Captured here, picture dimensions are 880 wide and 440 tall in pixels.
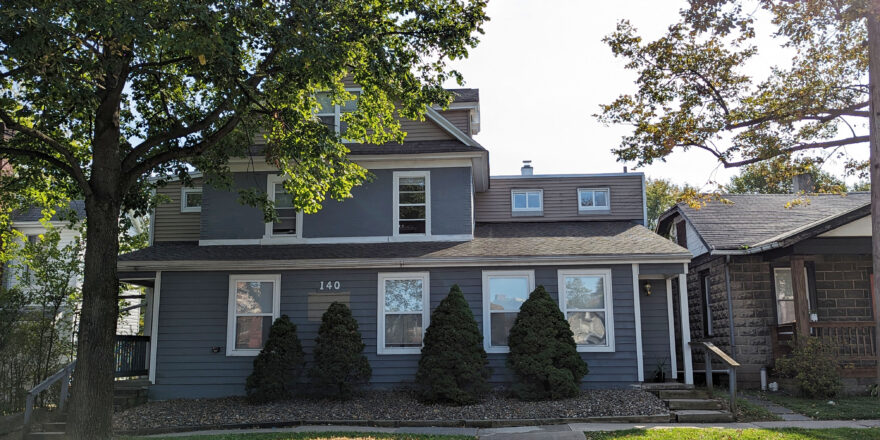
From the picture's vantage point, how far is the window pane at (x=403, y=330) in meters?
14.5

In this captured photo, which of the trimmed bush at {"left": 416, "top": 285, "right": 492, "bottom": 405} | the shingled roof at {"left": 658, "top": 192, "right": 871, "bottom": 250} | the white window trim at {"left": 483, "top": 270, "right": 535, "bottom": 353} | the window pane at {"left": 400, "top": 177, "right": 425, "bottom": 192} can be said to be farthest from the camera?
the shingled roof at {"left": 658, "top": 192, "right": 871, "bottom": 250}

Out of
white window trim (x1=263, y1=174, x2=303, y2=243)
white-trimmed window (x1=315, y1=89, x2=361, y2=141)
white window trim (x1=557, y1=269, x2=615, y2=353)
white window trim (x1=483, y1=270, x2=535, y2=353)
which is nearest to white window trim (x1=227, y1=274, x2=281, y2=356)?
white window trim (x1=263, y1=174, x2=303, y2=243)

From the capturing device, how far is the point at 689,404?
39.6 feet

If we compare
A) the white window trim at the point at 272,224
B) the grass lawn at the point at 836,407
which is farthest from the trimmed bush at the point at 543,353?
the white window trim at the point at 272,224

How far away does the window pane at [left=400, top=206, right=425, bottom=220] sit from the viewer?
51.0ft

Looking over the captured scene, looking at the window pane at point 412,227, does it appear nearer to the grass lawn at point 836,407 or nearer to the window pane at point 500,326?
the window pane at point 500,326

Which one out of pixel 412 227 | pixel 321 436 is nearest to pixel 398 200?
pixel 412 227

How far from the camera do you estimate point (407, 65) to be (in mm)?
12289

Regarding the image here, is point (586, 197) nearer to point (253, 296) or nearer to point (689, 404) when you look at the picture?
point (689, 404)

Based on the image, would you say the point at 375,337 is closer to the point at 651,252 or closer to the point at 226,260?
the point at 226,260

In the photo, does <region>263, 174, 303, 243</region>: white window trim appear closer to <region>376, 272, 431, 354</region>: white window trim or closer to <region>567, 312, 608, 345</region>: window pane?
<region>376, 272, 431, 354</region>: white window trim

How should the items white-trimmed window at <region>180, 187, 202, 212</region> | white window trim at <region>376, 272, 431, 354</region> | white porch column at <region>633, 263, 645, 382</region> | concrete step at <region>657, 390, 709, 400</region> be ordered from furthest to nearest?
white-trimmed window at <region>180, 187, 202, 212</region> → white window trim at <region>376, 272, 431, 354</region> → white porch column at <region>633, 263, 645, 382</region> → concrete step at <region>657, 390, 709, 400</region>

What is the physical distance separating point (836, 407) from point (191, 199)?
49.0ft

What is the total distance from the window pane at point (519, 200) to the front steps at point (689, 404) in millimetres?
6280
